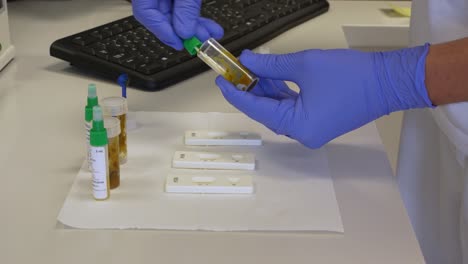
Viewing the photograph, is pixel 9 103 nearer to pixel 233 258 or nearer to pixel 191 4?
pixel 191 4

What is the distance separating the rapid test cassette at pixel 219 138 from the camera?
854mm

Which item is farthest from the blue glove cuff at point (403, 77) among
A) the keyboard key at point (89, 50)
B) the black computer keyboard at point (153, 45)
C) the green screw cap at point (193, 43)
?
the keyboard key at point (89, 50)

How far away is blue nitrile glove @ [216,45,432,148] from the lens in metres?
0.79

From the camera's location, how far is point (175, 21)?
0.91 meters

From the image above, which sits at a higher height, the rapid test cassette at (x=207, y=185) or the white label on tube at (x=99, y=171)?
the white label on tube at (x=99, y=171)

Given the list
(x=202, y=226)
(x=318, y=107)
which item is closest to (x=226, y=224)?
(x=202, y=226)

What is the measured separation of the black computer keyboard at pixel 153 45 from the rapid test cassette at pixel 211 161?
223 mm

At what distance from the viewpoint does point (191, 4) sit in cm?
92

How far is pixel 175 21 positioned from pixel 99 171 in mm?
277

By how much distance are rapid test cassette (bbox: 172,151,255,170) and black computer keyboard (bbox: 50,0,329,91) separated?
0.22m

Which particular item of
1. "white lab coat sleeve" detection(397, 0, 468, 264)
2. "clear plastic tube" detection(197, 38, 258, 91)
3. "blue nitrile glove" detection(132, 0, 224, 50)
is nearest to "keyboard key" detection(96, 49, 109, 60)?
"blue nitrile glove" detection(132, 0, 224, 50)

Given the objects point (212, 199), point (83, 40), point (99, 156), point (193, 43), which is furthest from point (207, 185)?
point (83, 40)

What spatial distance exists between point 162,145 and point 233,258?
0.25m

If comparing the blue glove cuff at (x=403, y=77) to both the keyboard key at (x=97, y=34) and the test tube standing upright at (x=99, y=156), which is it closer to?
the test tube standing upright at (x=99, y=156)
